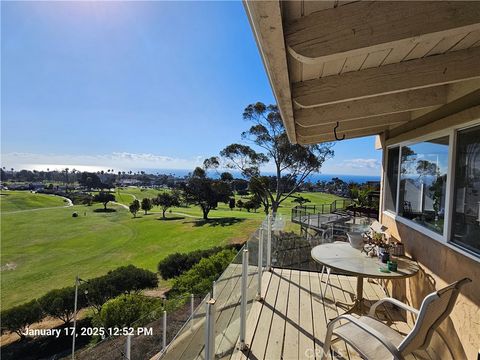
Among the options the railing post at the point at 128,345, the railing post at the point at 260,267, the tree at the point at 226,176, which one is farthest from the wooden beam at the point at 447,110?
the tree at the point at 226,176

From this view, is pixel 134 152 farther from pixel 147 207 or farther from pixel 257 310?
pixel 257 310

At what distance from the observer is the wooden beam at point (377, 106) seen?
7.11 ft

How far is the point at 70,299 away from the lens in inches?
387

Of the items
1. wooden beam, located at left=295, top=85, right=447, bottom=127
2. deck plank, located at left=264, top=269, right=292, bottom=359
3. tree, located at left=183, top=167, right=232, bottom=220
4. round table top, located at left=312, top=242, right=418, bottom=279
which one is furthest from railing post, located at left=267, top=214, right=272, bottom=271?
tree, located at left=183, top=167, right=232, bottom=220

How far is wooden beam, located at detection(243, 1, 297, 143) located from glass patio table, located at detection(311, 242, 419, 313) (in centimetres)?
175

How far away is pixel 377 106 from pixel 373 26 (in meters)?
1.39

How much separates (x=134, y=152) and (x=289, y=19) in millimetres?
94271

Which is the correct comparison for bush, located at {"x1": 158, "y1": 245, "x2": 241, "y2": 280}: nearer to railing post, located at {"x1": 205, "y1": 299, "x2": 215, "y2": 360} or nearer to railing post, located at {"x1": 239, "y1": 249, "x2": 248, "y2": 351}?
railing post, located at {"x1": 239, "y1": 249, "x2": 248, "y2": 351}

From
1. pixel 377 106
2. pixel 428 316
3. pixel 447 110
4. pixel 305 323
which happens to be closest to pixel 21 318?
pixel 305 323

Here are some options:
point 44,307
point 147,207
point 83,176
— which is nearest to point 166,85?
point 44,307

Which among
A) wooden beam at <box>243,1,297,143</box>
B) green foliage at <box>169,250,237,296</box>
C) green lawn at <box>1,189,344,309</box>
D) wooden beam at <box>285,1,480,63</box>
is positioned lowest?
green lawn at <box>1,189,344,309</box>

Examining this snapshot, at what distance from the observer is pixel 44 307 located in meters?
9.45

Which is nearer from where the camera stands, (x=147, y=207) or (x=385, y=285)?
(x=385, y=285)

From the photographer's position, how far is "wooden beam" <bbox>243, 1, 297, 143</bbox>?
767 mm
